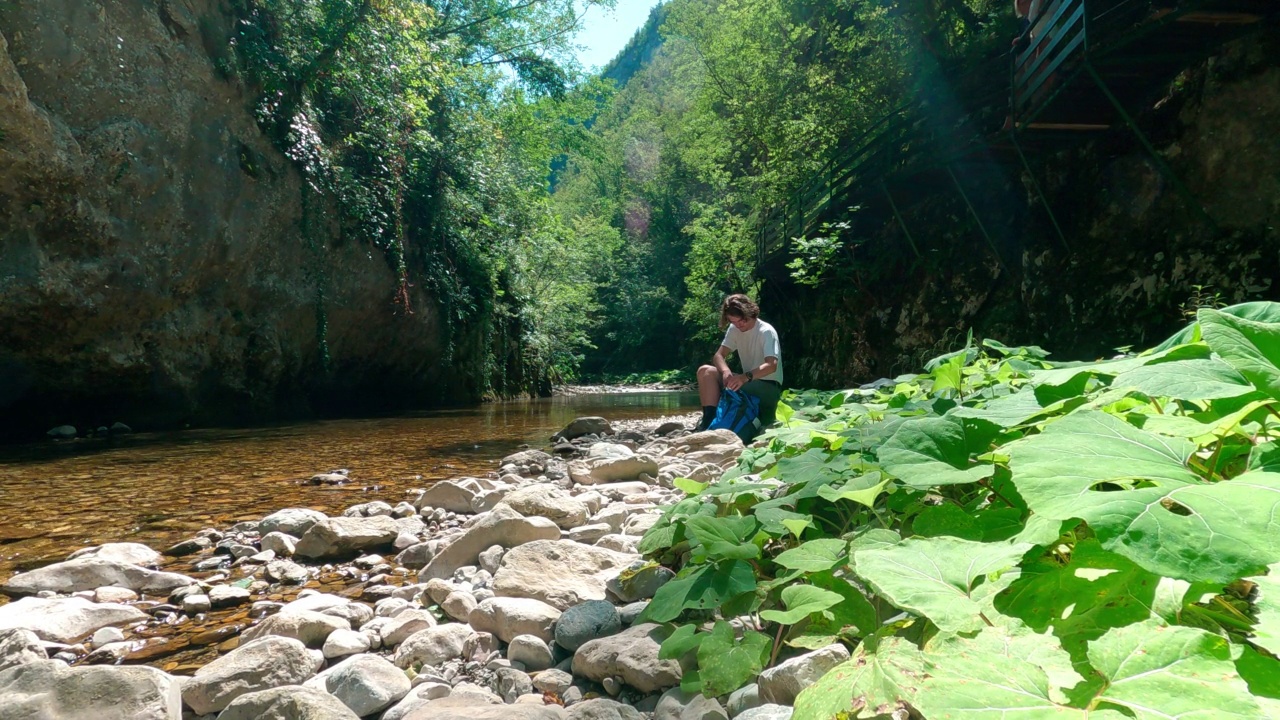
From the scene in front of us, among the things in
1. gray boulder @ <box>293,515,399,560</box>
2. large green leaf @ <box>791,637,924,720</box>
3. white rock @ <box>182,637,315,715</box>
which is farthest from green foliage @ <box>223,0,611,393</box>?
large green leaf @ <box>791,637,924,720</box>

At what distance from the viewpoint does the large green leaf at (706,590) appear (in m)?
1.46

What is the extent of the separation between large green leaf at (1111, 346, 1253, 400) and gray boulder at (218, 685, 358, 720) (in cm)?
161

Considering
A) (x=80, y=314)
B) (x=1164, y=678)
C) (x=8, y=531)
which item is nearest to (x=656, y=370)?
(x=80, y=314)

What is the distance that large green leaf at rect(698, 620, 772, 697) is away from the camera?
1238 millimetres

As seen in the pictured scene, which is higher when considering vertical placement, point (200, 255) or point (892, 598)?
point (200, 255)

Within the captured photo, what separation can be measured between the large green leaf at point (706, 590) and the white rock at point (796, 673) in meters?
0.26

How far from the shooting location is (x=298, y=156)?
10672 mm

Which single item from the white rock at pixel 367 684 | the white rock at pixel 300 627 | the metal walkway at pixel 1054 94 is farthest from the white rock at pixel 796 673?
the metal walkway at pixel 1054 94

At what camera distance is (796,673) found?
3.79 feet

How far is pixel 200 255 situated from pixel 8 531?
6806mm

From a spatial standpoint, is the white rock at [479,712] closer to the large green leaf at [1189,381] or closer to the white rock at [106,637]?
the large green leaf at [1189,381]

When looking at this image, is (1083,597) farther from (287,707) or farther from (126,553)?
(126,553)

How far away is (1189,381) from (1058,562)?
1.15 ft

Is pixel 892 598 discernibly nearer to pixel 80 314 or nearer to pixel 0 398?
pixel 80 314
